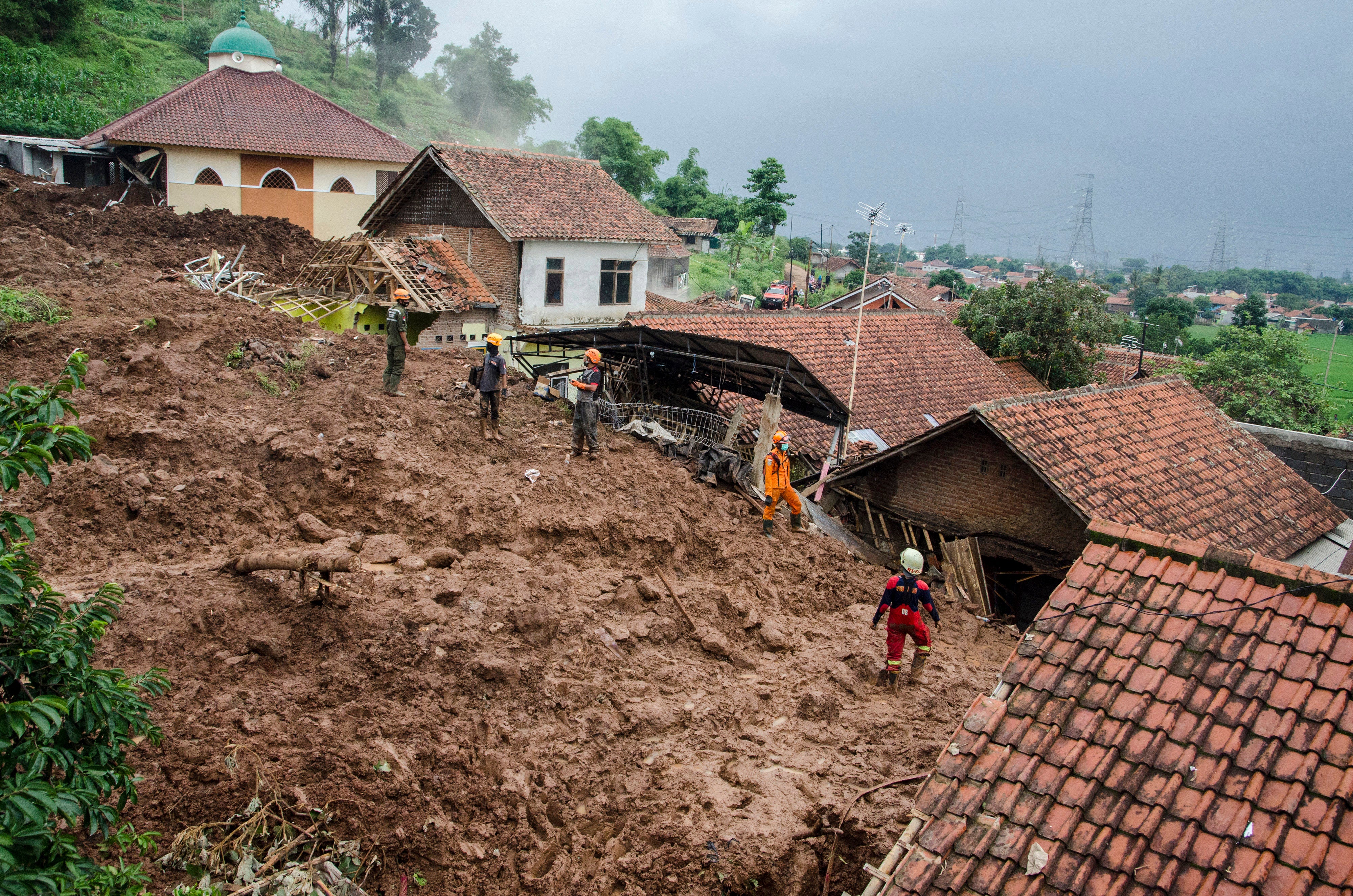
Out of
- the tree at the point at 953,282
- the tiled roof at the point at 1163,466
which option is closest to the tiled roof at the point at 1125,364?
the tiled roof at the point at 1163,466

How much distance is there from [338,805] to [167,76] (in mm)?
51086

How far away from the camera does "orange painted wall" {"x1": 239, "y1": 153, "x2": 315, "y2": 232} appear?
2959cm

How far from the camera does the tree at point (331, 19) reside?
61.7 m

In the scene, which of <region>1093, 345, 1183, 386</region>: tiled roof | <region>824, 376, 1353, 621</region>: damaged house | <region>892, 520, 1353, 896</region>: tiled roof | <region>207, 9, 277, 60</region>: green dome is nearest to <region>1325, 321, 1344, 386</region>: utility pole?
<region>1093, 345, 1183, 386</region>: tiled roof

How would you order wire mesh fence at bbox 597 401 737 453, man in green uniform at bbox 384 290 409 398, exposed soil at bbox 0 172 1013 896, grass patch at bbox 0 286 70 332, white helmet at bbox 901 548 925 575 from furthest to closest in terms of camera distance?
wire mesh fence at bbox 597 401 737 453 → man in green uniform at bbox 384 290 409 398 → grass patch at bbox 0 286 70 332 → white helmet at bbox 901 548 925 575 → exposed soil at bbox 0 172 1013 896

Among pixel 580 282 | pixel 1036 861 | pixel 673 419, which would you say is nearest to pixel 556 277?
pixel 580 282

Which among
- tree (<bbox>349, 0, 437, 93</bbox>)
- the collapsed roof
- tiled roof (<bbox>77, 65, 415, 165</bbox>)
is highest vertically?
tree (<bbox>349, 0, 437, 93</bbox>)

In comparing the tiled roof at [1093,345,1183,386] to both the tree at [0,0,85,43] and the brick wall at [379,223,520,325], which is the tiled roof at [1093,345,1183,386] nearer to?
the brick wall at [379,223,520,325]

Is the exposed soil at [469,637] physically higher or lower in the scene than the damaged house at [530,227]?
lower

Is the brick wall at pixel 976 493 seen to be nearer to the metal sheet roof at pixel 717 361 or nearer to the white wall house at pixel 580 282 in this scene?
the metal sheet roof at pixel 717 361

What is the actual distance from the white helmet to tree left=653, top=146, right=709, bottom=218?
2070 inches

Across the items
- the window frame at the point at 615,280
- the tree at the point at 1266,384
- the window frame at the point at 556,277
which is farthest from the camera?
the tree at the point at 1266,384

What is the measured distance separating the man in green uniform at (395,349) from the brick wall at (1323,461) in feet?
51.9

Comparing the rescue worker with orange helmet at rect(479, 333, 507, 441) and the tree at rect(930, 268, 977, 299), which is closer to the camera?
the rescue worker with orange helmet at rect(479, 333, 507, 441)
